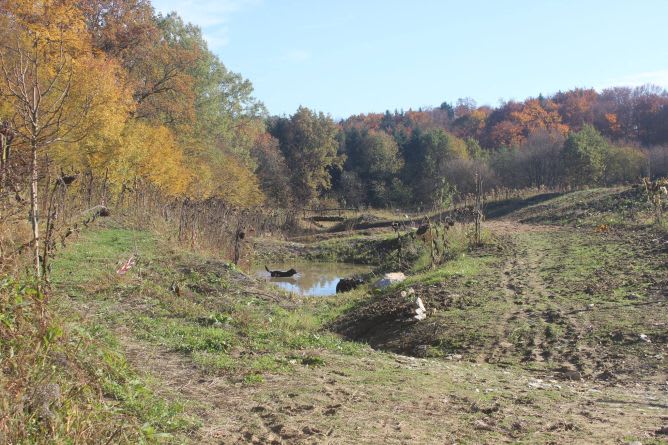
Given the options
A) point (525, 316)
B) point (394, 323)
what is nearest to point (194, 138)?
point (394, 323)

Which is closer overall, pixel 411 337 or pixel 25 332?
pixel 25 332

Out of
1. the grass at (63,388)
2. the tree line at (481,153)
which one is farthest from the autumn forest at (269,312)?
the tree line at (481,153)

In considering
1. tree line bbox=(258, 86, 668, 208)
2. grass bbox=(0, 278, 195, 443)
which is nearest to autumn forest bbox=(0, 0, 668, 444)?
grass bbox=(0, 278, 195, 443)

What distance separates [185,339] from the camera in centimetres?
639

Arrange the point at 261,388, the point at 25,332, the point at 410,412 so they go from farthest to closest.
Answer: the point at 261,388, the point at 410,412, the point at 25,332

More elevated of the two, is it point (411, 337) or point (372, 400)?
point (372, 400)

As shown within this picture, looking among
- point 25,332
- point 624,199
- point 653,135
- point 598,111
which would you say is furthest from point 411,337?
point 598,111

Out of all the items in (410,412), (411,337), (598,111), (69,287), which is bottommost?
(411,337)

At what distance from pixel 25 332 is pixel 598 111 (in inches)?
3207

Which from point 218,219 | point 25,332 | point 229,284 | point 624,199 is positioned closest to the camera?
point 25,332

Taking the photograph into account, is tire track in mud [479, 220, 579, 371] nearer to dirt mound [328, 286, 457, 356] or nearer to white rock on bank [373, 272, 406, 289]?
dirt mound [328, 286, 457, 356]

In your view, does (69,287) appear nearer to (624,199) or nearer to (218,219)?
(218,219)

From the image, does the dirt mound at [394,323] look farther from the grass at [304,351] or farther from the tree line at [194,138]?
the tree line at [194,138]

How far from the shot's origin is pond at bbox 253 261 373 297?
58.3ft
